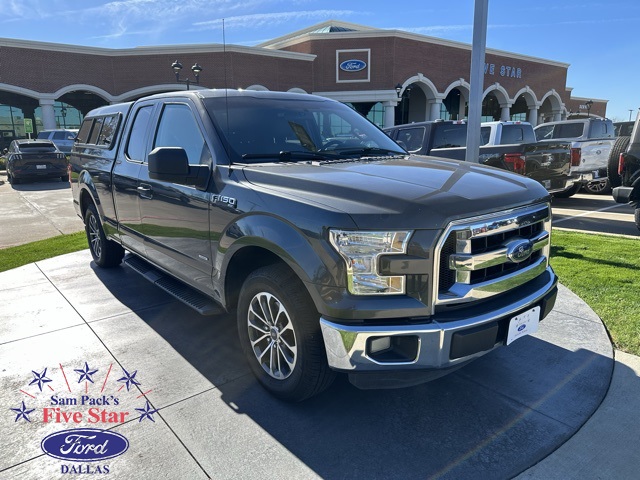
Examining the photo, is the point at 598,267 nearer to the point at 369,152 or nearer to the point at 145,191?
the point at 369,152

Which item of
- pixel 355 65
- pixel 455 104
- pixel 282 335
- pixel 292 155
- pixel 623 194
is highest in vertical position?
pixel 355 65

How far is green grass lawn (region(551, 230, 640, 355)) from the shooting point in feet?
13.1

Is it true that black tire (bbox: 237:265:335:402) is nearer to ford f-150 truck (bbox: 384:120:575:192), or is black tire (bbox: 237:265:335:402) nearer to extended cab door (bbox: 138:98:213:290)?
extended cab door (bbox: 138:98:213:290)

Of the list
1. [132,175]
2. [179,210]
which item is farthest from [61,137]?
[179,210]

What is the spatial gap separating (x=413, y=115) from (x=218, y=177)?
44097mm

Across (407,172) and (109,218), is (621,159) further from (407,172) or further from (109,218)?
(109,218)

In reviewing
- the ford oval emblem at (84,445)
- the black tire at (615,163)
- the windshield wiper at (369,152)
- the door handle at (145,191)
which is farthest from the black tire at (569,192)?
the ford oval emblem at (84,445)

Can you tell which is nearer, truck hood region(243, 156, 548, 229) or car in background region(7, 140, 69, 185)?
truck hood region(243, 156, 548, 229)

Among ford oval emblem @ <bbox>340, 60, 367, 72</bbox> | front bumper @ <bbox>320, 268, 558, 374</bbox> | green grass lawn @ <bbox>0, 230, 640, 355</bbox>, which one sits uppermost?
ford oval emblem @ <bbox>340, 60, 367, 72</bbox>

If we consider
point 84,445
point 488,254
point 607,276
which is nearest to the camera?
point 488,254

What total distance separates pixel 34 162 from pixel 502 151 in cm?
1708

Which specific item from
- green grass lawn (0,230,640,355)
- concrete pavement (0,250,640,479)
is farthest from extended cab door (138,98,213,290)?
green grass lawn (0,230,640,355)

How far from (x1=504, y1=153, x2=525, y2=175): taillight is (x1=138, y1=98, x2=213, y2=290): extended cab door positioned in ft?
25.2
